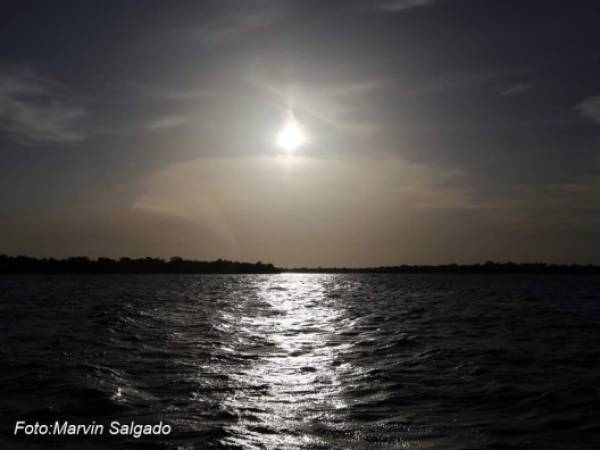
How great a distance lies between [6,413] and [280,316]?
29.9 metres

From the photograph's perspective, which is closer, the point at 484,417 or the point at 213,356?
the point at 484,417

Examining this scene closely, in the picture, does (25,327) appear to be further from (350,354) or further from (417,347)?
(417,347)

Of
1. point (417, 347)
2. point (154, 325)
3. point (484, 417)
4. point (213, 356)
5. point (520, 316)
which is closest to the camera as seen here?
point (484, 417)

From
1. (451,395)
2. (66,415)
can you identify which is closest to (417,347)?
(451,395)

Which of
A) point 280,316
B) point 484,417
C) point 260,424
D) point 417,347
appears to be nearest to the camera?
point 260,424

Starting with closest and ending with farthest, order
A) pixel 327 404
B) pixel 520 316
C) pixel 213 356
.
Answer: pixel 327 404 → pixel 213 356 → pixel 520 316

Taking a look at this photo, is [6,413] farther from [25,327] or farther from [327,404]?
[25,327]

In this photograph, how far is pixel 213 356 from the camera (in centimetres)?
2134

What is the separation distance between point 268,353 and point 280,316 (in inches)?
768

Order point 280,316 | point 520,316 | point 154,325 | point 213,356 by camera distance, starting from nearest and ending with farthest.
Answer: point 213,356, point 154,325, point 520,316, point 280,316

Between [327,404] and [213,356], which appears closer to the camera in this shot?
[327,404]

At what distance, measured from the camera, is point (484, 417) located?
12664 mm

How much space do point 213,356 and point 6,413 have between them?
31.2ft

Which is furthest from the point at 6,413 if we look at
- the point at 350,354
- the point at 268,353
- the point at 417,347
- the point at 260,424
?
the point at 417,347
